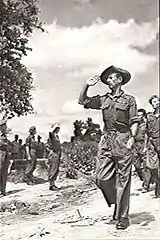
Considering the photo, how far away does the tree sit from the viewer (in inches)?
49.9

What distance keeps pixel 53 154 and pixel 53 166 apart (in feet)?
0.11

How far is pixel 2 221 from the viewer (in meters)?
1.24

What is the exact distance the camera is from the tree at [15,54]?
1.27 meters

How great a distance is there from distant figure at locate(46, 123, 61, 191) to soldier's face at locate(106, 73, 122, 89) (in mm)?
183

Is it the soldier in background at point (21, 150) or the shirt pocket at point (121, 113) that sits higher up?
the shirt pocket at point (121, 113)

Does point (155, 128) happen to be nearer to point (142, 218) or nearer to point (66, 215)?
point (142, 218)

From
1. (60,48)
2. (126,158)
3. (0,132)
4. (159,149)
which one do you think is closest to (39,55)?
(60,48)

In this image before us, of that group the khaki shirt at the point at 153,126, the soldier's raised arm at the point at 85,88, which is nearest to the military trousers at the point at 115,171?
the soldier's raised arm at the point at 85,88

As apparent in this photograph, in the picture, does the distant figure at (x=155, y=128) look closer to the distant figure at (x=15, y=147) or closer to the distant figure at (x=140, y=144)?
the distant figure at (x=140, y=144)

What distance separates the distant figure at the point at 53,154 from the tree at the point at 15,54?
10 cm

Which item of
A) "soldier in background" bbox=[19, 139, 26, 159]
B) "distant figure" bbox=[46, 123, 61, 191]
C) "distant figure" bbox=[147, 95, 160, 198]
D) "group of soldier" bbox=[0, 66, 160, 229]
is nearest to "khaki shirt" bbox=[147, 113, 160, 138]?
"distant figure" bbox=[147, 95, 160, 198]

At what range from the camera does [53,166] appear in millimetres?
1350

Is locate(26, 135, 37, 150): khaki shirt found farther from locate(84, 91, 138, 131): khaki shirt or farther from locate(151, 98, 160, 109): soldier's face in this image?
locate(151, 98, 160, 109): soldier's face

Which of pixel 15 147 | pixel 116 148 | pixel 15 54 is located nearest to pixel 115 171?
pixel 116 148
